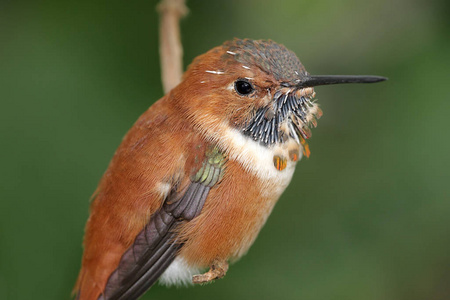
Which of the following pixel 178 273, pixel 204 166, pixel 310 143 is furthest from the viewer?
pixel 310 143

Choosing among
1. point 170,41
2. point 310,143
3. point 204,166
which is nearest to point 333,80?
point 204,166

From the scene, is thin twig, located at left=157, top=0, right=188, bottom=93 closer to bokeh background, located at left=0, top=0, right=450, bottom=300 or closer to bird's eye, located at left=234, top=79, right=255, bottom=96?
bokeh background, located at left=0, top=0, right=450, bottom=300

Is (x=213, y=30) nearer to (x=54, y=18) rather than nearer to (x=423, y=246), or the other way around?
(x=54, y=18)

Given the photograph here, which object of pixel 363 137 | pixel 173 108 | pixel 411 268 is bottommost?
pixel 411 268

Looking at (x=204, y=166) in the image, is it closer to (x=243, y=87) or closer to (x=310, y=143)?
(x=243, y=87)

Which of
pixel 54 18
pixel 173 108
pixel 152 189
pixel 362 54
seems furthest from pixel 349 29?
pixel 54 18

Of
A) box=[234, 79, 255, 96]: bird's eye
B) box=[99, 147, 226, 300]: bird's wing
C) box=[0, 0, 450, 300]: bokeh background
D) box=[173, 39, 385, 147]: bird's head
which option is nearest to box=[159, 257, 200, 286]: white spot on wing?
box=[99, 147, 226, 300]: bird's wing

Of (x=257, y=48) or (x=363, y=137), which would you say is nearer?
(x=257, y=48)
